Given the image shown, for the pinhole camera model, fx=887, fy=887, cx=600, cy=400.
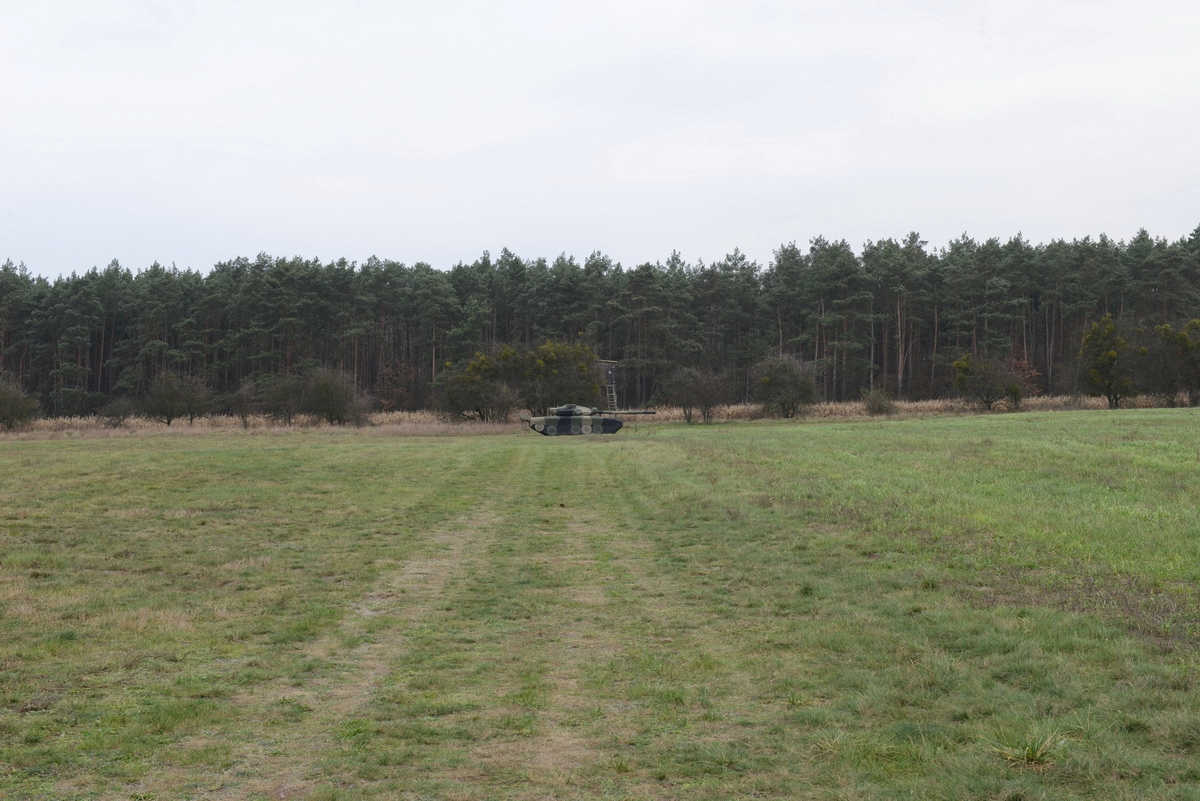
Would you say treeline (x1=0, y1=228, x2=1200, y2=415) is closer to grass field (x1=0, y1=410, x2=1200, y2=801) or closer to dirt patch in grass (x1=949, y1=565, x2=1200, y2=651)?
grass field (x1=0, y1=410, x2=1200, y2=801)

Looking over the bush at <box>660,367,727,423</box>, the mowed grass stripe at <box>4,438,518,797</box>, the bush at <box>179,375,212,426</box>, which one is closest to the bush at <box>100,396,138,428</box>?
the bush at <box>179,375,212,426</box>

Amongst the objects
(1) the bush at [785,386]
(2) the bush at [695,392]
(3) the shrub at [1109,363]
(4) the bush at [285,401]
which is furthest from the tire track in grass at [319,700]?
(3) the shrub at [1109,363]

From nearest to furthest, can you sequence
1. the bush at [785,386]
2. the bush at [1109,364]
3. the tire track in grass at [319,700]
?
1. the tire track in grass at [319,700]
2. the bush at [1109,364]
3. the bush at [785,386]

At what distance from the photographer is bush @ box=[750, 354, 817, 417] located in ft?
175

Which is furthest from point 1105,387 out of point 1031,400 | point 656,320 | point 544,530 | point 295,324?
point 295,324

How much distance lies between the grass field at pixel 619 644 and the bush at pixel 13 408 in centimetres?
3273

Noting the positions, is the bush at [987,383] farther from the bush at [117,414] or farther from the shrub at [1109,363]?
the bush at [117,414]

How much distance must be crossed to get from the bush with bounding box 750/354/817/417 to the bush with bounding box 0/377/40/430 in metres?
40.0

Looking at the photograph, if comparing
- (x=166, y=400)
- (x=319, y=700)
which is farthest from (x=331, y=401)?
(x=319, y=700)

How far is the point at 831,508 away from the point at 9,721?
38.1 feet

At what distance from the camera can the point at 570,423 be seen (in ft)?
148

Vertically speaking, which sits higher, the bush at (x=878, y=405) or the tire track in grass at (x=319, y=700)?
the bush at (x=878, y=405)

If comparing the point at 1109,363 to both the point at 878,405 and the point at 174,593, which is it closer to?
the point at 878,405

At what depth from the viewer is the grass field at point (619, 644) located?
4777 millimetres
